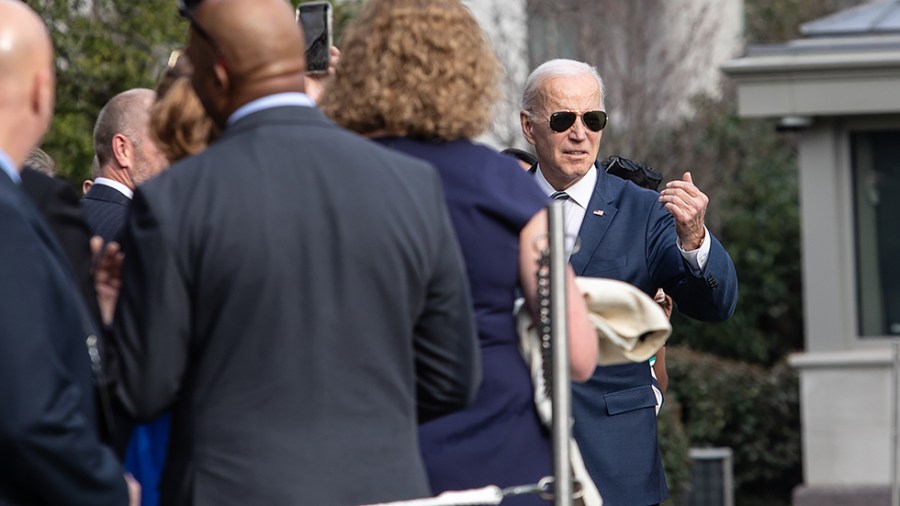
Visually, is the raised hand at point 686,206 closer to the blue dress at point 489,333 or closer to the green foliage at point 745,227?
the blue dress at point 489,333

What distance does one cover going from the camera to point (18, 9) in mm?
3156

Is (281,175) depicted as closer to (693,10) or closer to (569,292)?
(569,292)

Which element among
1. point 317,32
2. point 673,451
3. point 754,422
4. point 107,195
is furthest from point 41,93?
point 754,422

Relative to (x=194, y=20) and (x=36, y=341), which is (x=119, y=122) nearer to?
(x=194, y=20)

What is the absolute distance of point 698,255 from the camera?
5.40 m

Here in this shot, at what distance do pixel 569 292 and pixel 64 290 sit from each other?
1.14 m

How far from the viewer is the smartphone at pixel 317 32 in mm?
4648

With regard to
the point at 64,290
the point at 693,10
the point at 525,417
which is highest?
the point at 693,10

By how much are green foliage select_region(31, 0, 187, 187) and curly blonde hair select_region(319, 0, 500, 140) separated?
20.1 ft

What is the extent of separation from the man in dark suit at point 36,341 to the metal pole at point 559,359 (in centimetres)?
91

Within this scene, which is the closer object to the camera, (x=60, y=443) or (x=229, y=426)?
(x=60, y=443)

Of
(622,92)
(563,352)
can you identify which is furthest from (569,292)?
(622,92)

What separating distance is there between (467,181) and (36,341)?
119 centimetres

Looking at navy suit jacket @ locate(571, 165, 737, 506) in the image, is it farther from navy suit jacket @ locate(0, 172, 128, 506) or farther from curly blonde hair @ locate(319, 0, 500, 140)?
navy suit jacket @ locate(0, 172, 128, 506)
